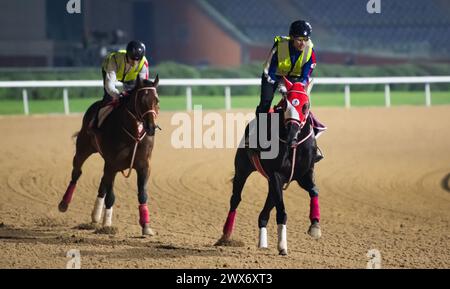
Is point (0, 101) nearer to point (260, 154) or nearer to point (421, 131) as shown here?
point (421, 131)

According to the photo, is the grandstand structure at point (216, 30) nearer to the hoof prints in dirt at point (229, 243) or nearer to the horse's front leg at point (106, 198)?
the horse's front leg at point (106, 198)

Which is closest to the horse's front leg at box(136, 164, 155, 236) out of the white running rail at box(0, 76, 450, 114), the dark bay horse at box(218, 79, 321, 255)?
the dark bay horse at box(218, 79, 321, 255)

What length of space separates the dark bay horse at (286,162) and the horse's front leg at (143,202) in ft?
3.16

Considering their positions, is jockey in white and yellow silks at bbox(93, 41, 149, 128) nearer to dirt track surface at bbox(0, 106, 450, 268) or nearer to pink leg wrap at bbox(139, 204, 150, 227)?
pink leg wrap at bbox(139, 204, 150, 227)

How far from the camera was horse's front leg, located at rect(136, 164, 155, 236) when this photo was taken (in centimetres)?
995

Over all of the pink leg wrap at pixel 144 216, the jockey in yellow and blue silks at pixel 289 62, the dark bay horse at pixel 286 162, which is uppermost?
the jockey in yellow and blue silks at pixel 289 62

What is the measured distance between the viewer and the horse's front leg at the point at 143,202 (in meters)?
9.95

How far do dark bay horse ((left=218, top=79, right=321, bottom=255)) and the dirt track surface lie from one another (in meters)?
0.31

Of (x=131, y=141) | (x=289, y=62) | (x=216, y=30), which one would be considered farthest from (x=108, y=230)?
(x=216, y=30)

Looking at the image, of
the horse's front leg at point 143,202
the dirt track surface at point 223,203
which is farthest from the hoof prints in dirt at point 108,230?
the horse's front leg at point 143,202

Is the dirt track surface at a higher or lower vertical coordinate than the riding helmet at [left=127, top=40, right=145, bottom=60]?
lower

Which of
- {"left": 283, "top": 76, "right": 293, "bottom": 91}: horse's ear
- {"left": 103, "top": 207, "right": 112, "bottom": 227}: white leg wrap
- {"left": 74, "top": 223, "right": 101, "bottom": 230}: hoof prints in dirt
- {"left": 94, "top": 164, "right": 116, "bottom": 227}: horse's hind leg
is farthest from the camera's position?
{"left": 74, "top": 223, "right": 101, "bottom": 230}: hoof prints in dirt

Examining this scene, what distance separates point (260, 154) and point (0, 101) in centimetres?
1684
